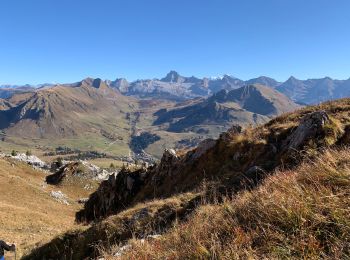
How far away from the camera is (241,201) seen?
31.4 feet

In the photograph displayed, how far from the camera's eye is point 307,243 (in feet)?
18.3

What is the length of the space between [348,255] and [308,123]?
→ 53.2 feet

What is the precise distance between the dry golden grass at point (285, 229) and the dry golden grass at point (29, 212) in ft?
51.0

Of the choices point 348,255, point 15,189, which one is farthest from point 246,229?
point 15,189

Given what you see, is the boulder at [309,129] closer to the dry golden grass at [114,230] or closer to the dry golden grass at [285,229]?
the dry golden grass at [114,230]

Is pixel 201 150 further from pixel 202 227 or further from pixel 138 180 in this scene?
pixel 202 227

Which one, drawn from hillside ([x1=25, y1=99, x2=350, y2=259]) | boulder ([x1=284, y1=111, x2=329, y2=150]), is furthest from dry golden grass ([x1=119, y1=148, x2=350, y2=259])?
boulder ([x1=284, y1=111, x2=329, y2=150])

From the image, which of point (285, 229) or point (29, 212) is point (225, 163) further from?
point (29, 212)

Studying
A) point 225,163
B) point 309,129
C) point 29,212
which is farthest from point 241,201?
point 29,212

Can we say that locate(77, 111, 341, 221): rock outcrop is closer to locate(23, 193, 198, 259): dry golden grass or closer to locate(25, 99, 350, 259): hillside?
locate(25, 99, 350, 259): hillside

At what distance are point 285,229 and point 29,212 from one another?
57201 mm

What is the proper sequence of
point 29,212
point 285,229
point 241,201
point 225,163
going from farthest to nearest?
point 29,212
point 225,163
point 241,201
point 285,229

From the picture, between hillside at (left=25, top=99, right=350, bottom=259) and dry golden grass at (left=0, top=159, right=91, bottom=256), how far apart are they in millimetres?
6151

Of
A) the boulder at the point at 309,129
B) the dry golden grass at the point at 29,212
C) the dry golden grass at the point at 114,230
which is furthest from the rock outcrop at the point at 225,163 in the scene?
the dry golden grass at the point at 29,212
